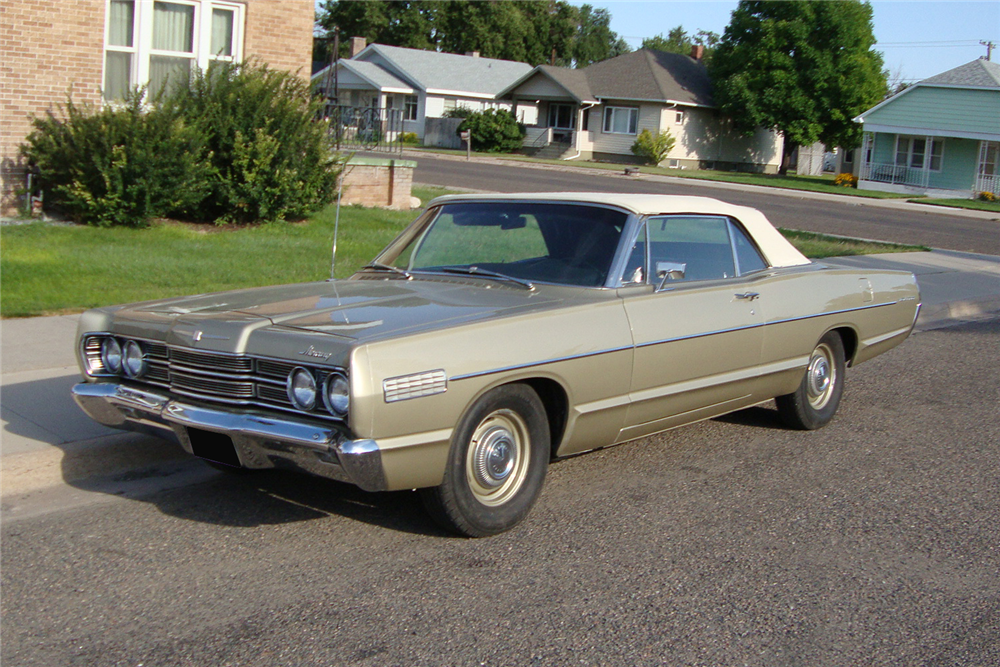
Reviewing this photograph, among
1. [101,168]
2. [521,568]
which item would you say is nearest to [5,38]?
[101,168]

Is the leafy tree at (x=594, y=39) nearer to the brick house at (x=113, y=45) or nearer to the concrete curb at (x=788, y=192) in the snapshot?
the concrete curb at (x=788, y=192)

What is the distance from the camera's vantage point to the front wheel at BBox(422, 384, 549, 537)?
4336mm

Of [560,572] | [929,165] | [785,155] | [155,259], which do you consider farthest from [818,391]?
[785,155]

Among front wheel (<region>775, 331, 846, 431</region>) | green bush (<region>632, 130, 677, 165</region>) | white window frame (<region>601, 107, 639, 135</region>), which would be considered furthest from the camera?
white window frame (<region>601, 107, 639, 135</region>)

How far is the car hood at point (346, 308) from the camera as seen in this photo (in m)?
4.35

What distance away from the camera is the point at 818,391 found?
6715 mm

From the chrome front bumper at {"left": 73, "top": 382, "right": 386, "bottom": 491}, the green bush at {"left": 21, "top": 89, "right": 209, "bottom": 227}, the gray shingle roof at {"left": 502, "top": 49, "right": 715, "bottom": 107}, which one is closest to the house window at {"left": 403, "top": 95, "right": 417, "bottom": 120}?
the gray shingle roof at {"left": 502, "top": 49, "right": 715, "bottom": 107}

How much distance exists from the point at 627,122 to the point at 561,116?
4717mm

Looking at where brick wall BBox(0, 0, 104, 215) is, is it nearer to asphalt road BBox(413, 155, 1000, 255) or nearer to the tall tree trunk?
asphalt road BBox(413, 155, 1000, 255)

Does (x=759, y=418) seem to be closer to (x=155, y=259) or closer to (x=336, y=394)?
(x=336, y=394)

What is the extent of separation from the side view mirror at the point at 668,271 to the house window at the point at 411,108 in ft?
184

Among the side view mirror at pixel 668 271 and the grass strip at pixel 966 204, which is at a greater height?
the grass strip at pixel 966 204

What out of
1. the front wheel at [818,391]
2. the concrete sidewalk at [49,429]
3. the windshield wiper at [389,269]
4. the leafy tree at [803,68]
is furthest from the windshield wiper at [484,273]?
the leafy tree at [803,68]

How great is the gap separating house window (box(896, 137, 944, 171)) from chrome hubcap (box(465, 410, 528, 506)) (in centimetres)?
4612
